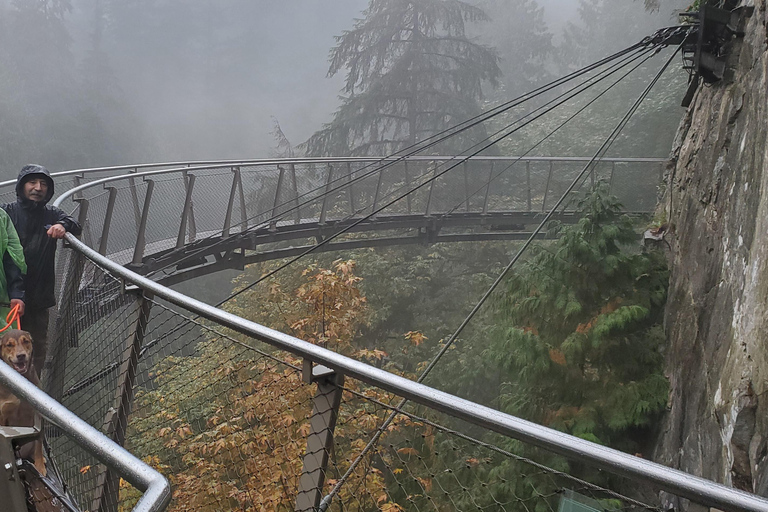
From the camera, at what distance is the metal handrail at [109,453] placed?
0.74 metres

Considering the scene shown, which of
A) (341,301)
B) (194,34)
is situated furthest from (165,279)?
(194,34)

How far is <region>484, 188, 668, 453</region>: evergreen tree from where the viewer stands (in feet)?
17.7

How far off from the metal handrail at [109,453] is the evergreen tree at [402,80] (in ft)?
62.9

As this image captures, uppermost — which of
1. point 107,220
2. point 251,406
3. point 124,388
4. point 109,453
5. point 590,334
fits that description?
point 109,453

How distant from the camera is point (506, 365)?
596 cm

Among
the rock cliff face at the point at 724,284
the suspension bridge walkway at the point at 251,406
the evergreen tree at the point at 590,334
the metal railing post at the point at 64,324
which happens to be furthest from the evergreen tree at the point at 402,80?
the metal railing post at the point at 64,324

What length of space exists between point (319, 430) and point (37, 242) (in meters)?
2.45

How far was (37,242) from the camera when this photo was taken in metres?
3.15

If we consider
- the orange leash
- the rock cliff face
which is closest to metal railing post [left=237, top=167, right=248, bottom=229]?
the orange leash

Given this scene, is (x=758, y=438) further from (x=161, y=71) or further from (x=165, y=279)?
(x=161, y=71)

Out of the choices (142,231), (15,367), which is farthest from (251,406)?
(15,367)

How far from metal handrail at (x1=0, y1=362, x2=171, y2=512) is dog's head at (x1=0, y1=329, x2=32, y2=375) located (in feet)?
5.11

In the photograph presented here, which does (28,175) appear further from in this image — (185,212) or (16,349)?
(185,212)

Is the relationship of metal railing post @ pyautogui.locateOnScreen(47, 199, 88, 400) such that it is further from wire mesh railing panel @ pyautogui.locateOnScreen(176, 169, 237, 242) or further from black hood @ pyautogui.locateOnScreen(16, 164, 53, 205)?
wire mesh railing panel @ pyautogui.locateOnScreen(176, 169, 237, 242)
